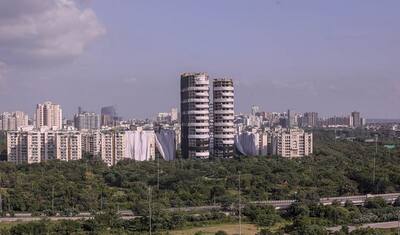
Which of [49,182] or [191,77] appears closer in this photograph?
[49,182]

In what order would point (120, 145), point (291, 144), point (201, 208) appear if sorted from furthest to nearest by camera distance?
point (291, 144) → point (120, 145) → point (201, 208)

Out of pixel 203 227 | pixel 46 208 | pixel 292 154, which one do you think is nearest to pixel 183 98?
pixel 292 154

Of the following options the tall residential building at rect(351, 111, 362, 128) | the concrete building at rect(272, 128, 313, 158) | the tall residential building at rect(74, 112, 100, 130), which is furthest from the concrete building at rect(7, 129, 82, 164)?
the tall residential building at rect(351, 111, 362, 128)

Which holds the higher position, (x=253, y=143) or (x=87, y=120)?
(x=87, y=120)

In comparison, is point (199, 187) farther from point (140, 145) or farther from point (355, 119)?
point (355, 119)

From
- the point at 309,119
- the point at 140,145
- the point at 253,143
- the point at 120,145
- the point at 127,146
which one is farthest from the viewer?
the point at 309,119

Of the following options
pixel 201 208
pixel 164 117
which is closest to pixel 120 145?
pixel 201 208

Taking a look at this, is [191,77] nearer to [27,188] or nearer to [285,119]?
[27,188]
